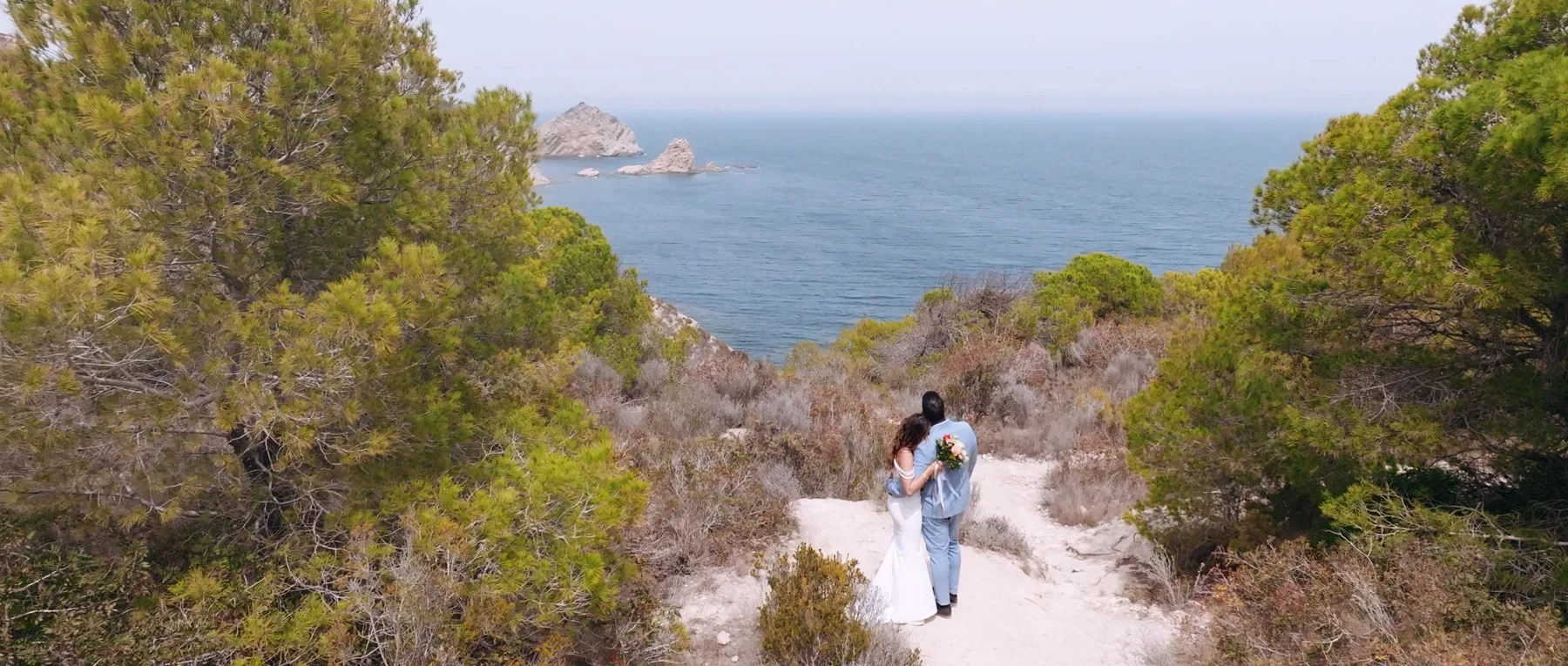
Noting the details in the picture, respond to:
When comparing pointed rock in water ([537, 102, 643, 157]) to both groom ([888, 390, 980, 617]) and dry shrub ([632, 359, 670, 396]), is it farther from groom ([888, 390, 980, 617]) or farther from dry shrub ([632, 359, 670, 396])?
groom ([888, 390, 980, 617])

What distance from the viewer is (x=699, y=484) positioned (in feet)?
27.5

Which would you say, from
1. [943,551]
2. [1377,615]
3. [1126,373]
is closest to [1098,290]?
[1126,373]

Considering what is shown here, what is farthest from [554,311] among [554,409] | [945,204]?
[945,204]

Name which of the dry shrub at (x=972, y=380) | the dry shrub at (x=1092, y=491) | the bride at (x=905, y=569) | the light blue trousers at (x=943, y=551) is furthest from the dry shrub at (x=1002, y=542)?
the dry shrub at (x=972, y=380)

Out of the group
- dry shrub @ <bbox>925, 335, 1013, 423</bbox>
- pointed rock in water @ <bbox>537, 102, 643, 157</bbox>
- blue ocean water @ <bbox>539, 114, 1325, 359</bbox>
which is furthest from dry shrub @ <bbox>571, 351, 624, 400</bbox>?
pointed rock in water @ <bbox>537, 102, 643, 157</bbox>

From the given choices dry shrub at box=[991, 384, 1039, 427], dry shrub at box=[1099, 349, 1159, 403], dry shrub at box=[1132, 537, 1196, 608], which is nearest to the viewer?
dry shrub at box=[1132, 537, 1196, 608]

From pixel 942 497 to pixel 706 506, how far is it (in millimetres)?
2812

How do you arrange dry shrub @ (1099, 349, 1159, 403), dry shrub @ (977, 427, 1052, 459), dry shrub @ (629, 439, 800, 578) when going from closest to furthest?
dry shrub @ (629, 439, 800, 578)
dry shrub @ (977, 427, 1052, 459)
dry shrub @ (1099, 349, 1159, 403)

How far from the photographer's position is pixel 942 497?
5.85 m

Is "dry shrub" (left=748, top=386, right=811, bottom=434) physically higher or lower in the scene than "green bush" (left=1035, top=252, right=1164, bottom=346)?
lower

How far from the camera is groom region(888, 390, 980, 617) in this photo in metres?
5.77

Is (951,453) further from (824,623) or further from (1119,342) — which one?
(1119,342)

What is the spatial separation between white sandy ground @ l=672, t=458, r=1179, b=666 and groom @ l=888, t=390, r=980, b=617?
372 mm

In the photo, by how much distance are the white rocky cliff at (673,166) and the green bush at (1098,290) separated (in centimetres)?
9194
